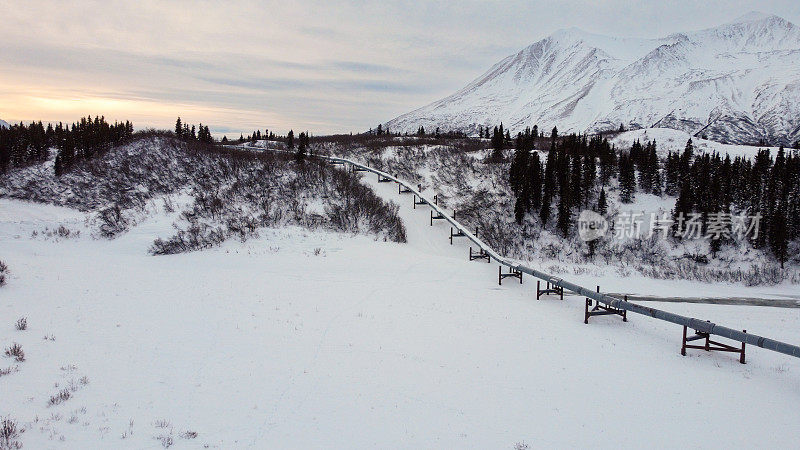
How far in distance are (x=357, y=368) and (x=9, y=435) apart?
6.17 m

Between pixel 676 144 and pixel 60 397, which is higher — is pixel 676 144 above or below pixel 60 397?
above

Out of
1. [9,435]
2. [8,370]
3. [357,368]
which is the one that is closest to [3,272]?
[8,370]

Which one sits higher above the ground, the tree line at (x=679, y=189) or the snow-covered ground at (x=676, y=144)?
the snow-covered ground at (x=676, y=144)

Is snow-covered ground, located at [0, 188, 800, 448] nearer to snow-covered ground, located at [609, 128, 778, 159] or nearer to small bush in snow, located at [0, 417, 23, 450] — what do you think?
small bush in snow, located at [0, 417, 23, 450]

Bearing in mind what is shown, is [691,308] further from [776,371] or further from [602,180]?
[602,180]

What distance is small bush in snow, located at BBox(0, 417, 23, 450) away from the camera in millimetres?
6203

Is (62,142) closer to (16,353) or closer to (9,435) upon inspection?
(16,353)

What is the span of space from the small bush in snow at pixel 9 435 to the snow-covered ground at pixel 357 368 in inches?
6.4

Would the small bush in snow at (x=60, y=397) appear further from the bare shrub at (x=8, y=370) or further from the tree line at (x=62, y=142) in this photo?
the tree line at (x=62, y=142)

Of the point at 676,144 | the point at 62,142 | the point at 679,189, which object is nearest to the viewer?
the point at 62,142

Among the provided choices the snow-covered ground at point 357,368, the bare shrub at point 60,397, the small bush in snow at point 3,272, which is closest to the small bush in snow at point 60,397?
the bare shrub at point 60,397

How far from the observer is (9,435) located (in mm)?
6438

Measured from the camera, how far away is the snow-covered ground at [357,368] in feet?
24.2

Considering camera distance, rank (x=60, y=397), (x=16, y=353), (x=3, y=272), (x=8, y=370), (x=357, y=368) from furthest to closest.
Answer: (x=3, y=272) < (x=357, y=368) < (x=16, y=353) < (x=8, y=370) < (x=60, y=397)
